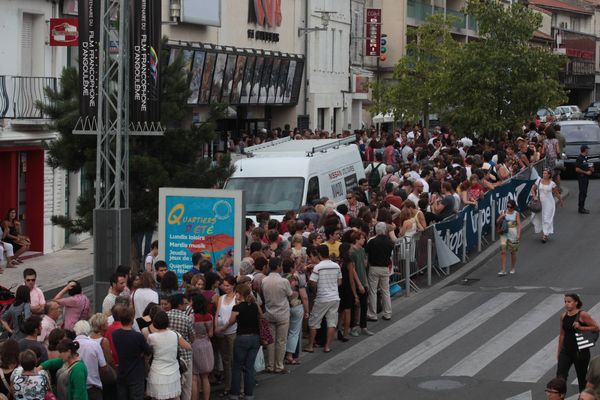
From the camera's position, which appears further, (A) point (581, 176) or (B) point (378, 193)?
(A) point (581, 176)

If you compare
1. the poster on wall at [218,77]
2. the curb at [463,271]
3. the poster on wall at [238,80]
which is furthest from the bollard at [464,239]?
the poster on wall at [238,80]

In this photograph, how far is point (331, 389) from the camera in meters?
16.5

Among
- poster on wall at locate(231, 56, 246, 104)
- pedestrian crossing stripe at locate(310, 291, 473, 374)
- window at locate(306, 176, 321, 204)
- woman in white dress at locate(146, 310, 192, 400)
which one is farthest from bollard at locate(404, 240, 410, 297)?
poster on wall at locate(231, 56, 246, 104)

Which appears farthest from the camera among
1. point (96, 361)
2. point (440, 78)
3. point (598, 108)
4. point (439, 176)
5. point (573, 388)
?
point (598, 108)

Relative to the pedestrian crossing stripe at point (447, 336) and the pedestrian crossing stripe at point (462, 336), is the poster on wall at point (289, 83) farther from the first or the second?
the pedestrian crossing stripe at point (447, 336)

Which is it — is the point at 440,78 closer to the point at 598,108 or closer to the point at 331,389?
the point at 331,389

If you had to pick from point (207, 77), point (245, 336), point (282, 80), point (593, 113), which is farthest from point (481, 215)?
point (593, 113)

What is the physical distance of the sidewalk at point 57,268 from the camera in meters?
25.9

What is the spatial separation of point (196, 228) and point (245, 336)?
324 cm

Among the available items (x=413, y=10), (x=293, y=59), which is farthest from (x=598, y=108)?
(x=293, y=59)

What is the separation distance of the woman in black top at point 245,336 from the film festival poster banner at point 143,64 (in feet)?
12.0

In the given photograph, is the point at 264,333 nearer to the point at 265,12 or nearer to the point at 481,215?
the point at 481,215

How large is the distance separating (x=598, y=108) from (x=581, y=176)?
188 ft

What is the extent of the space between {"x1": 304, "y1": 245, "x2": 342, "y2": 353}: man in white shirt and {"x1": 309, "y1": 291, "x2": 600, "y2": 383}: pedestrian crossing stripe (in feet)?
1.51
